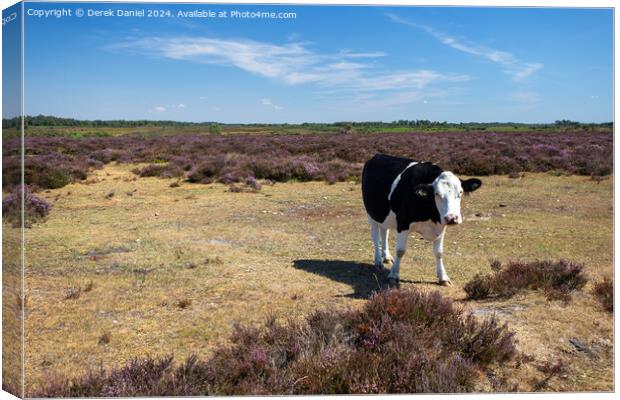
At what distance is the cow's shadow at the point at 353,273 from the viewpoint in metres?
7.16

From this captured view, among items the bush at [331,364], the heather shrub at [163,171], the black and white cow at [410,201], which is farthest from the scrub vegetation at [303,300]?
the heather shrub at [163,171]

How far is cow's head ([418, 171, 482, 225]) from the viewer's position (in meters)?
5.94

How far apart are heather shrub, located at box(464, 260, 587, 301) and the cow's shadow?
48.9 inches

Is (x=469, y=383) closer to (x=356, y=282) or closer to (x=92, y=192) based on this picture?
(x=356, y=282)

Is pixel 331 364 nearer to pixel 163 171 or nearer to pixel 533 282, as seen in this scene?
pixel 533 282

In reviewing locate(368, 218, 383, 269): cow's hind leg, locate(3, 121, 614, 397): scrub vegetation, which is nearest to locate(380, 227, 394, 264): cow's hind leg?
locate(368, 218, 383, 269): cow's hind leg

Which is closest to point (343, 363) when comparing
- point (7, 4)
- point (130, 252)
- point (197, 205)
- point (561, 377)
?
point (561, 377)

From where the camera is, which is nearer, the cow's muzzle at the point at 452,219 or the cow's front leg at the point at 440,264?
the cow's muzzle at the point at 452,219

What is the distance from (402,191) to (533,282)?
6.93ft

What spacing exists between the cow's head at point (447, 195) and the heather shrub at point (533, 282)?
1160 millimetres

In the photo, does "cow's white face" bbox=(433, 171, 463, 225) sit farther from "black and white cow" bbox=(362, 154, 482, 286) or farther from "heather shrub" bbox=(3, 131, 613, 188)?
"heather shrub" bbox=(3, 131, 613, 188)

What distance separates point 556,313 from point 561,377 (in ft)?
4.77

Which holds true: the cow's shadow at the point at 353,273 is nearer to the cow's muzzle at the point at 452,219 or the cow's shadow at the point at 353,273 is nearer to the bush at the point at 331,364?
the cow's muzzle at the point at 452,219

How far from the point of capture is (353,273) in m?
7.95
